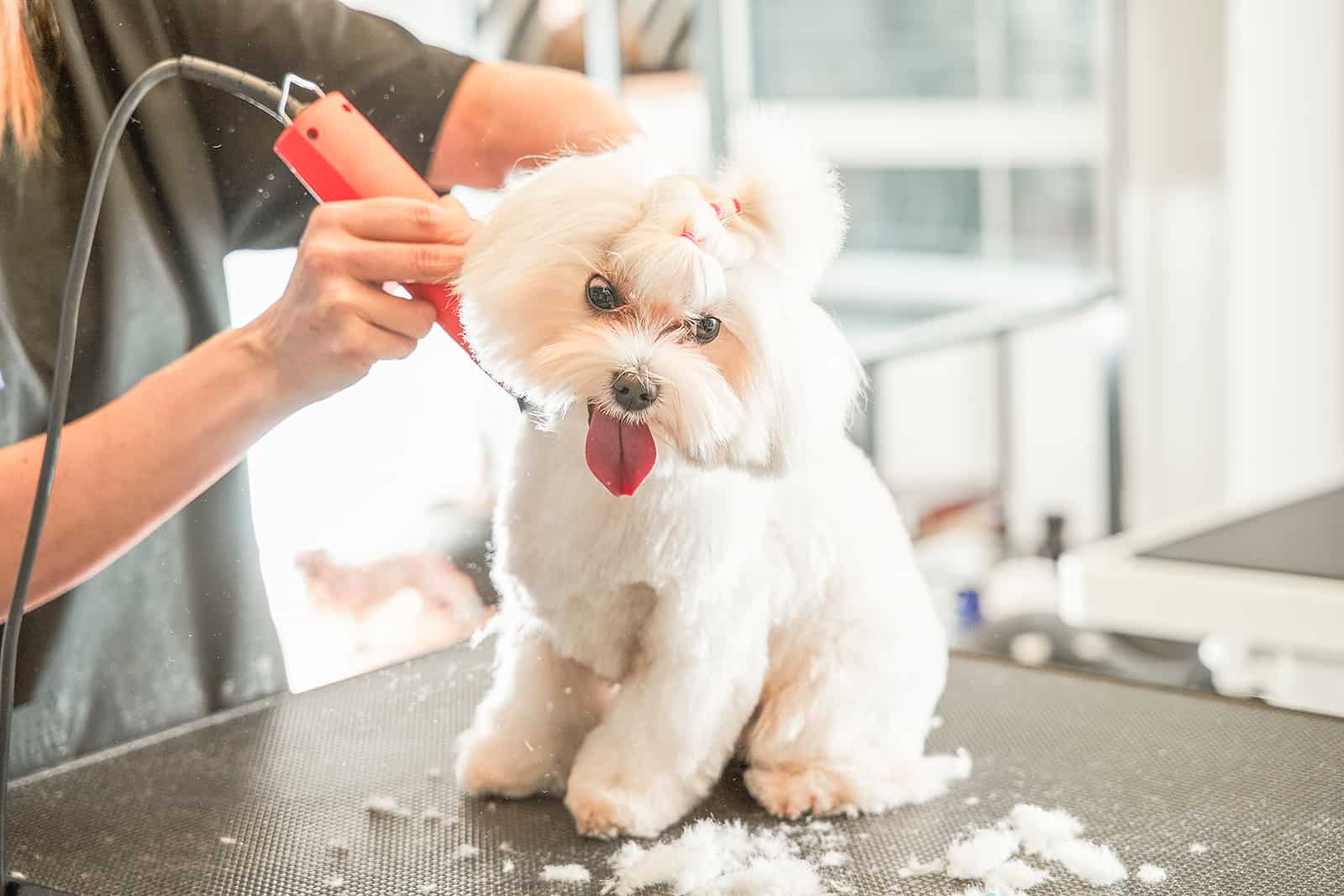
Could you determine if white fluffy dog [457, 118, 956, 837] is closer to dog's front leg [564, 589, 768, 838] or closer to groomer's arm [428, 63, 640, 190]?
dog's front leg [564, 589, 768, 838]

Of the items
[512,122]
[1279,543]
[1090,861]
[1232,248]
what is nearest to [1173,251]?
[1232,248]

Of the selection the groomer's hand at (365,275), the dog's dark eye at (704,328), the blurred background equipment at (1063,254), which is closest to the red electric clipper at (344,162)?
the groomer's hand at (365,275)

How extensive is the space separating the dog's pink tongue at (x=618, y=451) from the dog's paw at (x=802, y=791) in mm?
211

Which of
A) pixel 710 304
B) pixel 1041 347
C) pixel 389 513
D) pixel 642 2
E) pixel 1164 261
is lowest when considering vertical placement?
pixel 1041 347

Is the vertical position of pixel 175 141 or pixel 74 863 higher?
pixel 175 141

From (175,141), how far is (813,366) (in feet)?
1.05

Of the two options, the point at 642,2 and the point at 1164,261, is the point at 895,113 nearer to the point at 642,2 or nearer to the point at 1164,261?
the point at 1164,261

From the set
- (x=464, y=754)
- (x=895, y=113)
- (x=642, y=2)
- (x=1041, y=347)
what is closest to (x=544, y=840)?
(x=464, y=754)

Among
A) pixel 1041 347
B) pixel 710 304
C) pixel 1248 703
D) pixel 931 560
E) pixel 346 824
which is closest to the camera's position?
pixel 710 304

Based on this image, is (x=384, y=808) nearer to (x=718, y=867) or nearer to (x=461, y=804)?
(x=461, y=804)

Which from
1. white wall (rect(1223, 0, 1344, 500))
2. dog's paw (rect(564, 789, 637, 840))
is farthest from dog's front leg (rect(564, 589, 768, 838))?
white wall (rect(1223, 0, 1344, 500))

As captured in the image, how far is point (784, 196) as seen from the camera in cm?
59

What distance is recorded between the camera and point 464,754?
0.74 m

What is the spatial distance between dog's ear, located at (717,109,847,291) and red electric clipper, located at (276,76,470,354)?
14 centimetres
